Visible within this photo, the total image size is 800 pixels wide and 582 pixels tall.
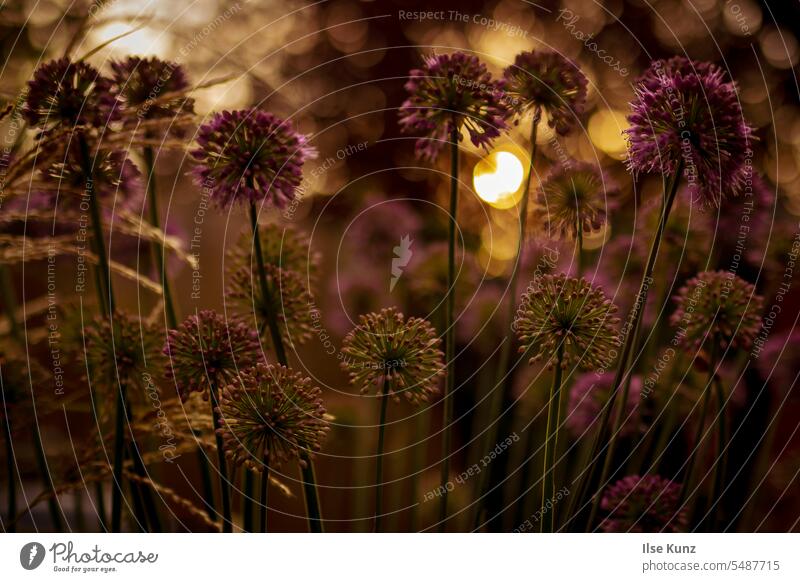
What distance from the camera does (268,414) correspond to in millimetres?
532

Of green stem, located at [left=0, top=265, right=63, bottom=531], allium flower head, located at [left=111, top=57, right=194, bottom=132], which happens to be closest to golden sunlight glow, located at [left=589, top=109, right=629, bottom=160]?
allium flower head, located at [left=111, top=57, right=194, bottom=132]

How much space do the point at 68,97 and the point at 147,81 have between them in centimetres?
9

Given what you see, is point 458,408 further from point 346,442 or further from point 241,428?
point 241,428

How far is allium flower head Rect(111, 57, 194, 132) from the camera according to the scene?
639 millimetres

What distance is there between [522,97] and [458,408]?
1.84ft

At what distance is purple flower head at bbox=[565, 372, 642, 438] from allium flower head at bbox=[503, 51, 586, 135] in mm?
352

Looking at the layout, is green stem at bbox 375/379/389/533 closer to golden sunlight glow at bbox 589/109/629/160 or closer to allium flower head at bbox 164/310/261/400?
allium flower head at bbox 164/310/261/400

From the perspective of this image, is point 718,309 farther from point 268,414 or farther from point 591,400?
point 268,414

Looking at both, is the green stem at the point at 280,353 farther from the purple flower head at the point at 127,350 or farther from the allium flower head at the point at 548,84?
the allium flower head at the point at 548,84

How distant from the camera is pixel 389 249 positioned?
103 cm

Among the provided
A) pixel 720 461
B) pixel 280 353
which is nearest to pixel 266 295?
pixel 280 353

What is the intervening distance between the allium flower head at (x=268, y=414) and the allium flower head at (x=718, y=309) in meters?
0.42
